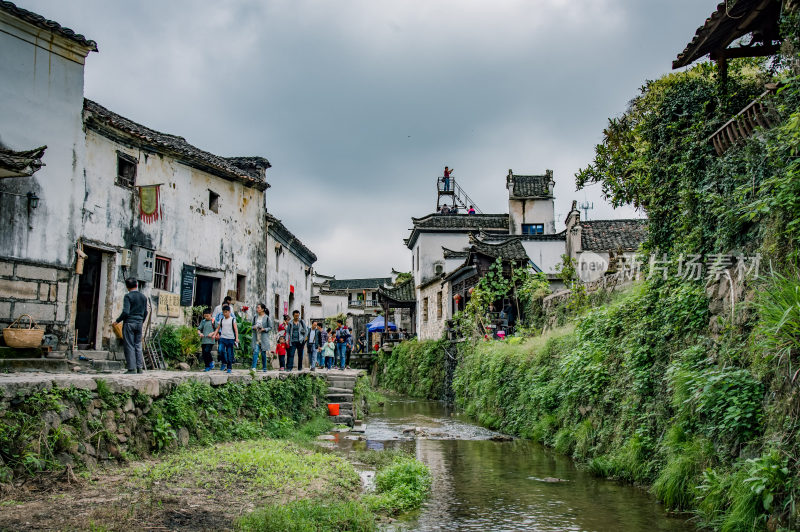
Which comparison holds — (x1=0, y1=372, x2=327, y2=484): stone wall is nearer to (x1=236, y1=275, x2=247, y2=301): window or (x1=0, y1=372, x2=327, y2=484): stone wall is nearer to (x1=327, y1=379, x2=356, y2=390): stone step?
(x1=327, y1=379, x2=356, y2=390): stone step

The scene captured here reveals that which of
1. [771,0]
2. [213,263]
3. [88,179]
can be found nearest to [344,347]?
[213,263]

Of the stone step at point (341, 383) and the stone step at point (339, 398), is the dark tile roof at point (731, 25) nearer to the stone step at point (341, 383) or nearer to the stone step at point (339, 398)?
the stone step at point (339, 398)

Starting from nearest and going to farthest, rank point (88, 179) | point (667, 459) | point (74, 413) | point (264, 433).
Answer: point (74, 413) → point (667, 459) → point (264, 433) → point (88, 179)

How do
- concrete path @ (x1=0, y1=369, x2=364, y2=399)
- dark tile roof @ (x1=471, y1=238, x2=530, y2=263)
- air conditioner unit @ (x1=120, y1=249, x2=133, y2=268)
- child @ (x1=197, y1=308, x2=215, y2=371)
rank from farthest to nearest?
dark tile roof @ (x1=471, y1=238, x2=530, y2=263)
air conditioner unit @ (x1=120, y1=249, x2=133, y2=268)
child @ (x1=197, y1=308, x2=215, y2=371)
concrete path @ (x1=0, y1=369, x2=364, y2=399)

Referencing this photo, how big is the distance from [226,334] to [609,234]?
18456 mm

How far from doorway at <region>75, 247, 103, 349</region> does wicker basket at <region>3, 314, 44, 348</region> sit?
2.68 meters

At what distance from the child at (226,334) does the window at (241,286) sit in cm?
605

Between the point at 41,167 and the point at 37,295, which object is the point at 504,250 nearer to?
the point at 41,167

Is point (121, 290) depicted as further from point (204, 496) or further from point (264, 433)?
point (204, 496)

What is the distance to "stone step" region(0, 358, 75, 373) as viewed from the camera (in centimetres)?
934

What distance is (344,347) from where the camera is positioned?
869 inches

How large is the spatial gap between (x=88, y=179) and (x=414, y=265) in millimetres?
24975

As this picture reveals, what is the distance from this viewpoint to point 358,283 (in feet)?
192

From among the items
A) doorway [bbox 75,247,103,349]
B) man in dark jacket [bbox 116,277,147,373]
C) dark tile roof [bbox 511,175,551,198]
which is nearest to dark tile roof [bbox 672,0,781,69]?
man in dark jacket [bbox 116,277,147,373]
